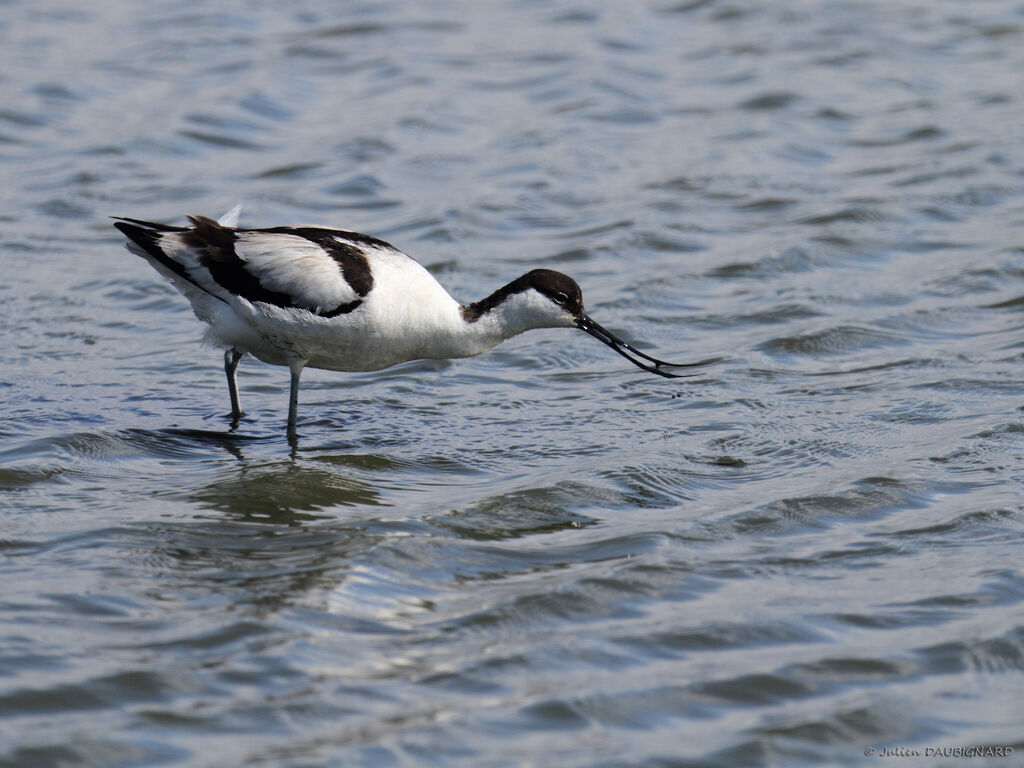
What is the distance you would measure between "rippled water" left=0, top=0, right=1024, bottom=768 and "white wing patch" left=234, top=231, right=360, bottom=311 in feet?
2.71

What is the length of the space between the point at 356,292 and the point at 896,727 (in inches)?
136

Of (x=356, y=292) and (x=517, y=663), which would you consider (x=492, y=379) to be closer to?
(x=356, y=292)

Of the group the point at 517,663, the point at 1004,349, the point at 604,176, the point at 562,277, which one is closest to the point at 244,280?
the point at 562,277

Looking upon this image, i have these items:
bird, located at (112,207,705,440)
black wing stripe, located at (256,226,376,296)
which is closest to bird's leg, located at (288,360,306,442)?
bird, located at (112,207,705,440)

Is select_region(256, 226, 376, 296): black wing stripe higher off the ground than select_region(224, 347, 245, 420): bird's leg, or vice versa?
select_region(256, 226, 376, 296): black wing stripe

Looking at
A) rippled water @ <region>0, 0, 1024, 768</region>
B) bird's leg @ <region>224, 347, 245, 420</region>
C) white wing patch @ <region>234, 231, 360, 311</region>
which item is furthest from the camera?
bird's leg @ <region>224, 347, 245, 420</region>

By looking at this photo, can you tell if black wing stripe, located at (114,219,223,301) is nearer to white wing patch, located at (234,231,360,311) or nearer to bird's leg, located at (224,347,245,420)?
white wing patch, located at (234,231,360,311)

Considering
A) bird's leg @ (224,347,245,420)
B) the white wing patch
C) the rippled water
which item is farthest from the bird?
the rippled water

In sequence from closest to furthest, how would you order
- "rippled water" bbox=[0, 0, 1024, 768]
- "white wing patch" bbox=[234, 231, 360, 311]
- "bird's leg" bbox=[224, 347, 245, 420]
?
1. "rippled water" bbox=[0, 0, 1024, 768]
2. "white wing patch" bbox=[234, 231, 360, 311]
3. "bird's leg" bbox=[224, 347, 245, 420]

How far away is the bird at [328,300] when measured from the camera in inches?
274

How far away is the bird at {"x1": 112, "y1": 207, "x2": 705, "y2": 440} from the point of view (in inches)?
274

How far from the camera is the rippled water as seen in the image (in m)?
4.64

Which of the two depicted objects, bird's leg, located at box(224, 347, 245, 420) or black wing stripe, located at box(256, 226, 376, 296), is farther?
bird's leg, located at box(224, 347, 245, 420)

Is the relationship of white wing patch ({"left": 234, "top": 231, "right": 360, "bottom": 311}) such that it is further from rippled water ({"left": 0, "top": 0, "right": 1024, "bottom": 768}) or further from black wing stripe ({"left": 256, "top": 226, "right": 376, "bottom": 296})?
rippled water ({"left": 0, "top": 0, "right": 1024, "bottom": 768})
